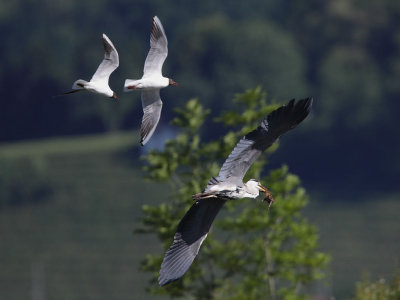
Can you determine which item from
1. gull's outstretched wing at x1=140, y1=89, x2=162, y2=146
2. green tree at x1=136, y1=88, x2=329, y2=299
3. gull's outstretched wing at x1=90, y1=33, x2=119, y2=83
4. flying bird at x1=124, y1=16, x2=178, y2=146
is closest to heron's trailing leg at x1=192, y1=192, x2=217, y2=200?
flying bird at x1=124, y1=16, x2=178, y2=146

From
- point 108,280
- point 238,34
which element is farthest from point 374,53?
point 108,280

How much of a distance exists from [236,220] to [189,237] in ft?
36.4

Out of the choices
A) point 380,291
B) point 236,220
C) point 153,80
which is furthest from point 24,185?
point 153,80

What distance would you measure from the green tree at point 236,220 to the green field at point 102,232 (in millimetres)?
43458

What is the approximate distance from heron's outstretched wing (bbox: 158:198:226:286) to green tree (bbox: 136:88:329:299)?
10065mm

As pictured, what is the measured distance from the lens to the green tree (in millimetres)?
30438

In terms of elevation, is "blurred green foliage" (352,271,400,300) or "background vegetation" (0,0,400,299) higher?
"background vegetation" (0,0,400,299)

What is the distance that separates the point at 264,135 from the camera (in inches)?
746

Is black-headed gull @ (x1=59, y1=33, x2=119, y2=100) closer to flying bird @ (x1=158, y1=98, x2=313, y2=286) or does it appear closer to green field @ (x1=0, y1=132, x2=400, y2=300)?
flying bird @ (x1=158, y1=98, x2=313, y2=286)

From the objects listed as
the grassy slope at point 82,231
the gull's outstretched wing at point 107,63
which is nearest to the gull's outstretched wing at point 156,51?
the gull's outstretched wing at point 107,63

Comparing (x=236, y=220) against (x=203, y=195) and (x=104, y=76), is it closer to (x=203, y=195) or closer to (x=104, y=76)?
(x=104, y=76)

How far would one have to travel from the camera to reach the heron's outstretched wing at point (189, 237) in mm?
19406

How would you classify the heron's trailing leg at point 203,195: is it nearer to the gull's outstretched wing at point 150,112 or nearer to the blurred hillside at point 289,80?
the gull's outstretched wing at point 150,112

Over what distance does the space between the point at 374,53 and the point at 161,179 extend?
4382 inches
